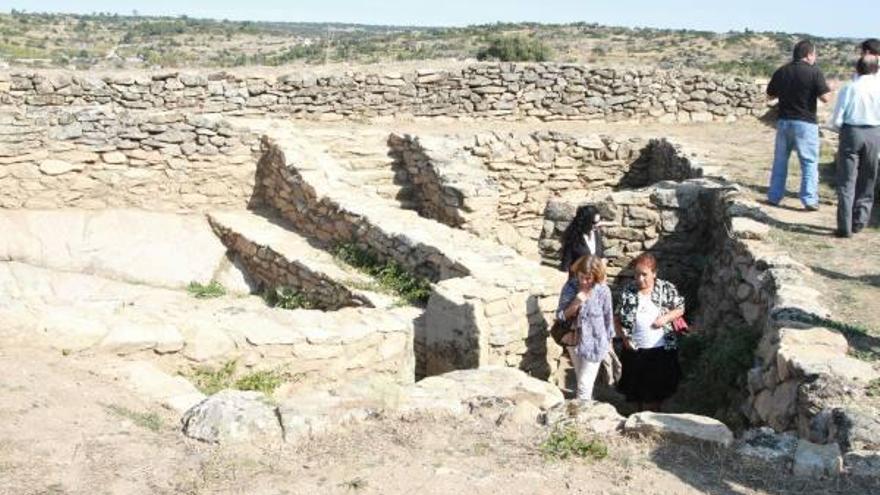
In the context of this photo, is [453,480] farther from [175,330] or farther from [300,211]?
[300,211]

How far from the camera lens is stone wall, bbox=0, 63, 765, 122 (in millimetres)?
13500

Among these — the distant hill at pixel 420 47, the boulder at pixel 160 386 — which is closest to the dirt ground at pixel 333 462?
the boulder at pixel 160 386

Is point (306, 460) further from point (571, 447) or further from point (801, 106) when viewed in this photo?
point (801, 106)

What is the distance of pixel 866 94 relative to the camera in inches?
330

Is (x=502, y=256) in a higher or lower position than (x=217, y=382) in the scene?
higher

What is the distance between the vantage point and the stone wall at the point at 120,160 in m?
11.0

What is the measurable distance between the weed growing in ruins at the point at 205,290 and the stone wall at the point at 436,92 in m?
4.46

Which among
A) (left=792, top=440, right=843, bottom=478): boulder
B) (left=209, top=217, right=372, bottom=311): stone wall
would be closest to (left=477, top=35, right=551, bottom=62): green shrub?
(left=209, top=217, right=372, bottom=311): stone wall

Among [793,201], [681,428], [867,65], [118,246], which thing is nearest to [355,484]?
[681,428]

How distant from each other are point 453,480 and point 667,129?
40.4 ft

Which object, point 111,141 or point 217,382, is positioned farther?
point 111,141

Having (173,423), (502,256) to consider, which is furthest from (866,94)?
(173,423)

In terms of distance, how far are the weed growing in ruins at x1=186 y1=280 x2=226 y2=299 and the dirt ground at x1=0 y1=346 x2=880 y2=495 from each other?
471cm

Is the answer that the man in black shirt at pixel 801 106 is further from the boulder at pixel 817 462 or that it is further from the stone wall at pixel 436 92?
the stone wall at pixel 436 92
